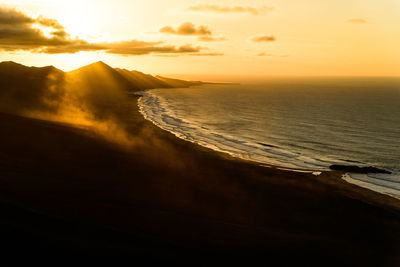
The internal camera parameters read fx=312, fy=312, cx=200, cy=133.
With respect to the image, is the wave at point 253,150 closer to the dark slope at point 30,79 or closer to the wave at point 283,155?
the wave at point 283,155

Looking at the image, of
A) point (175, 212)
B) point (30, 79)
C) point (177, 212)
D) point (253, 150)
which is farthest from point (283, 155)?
point (30, 79)

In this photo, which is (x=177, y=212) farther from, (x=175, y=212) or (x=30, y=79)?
(x=30, y=79)

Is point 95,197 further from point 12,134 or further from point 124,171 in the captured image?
point 12,134

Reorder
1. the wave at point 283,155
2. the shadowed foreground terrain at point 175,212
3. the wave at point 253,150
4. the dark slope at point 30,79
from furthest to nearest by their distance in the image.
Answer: the dark slope at point 30,79 → the wave at point 253,150 → the wave at point 283,155 → the shadowed foreground terrain at point 175,212

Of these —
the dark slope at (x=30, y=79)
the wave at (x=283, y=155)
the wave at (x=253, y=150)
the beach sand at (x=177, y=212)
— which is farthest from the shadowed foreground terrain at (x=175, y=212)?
the dark slope at (x=30, y=79)

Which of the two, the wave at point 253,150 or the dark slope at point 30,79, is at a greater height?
the dark slope at point 30,79

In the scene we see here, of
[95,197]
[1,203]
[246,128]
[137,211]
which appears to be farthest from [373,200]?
[246,128]

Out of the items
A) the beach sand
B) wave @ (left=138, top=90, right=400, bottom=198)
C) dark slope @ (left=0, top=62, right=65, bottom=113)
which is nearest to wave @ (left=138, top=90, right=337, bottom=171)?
wave @ (left=138, top=90, right=400, bottom=198)
